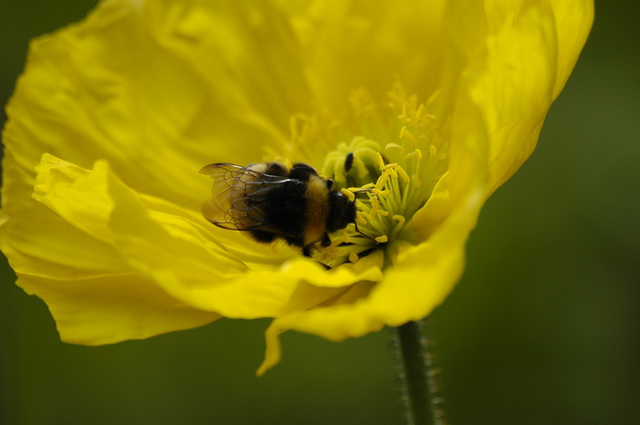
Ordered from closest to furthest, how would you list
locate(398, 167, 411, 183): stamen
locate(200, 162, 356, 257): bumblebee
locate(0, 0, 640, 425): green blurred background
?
1. locate(200, 162, 356, 257): bumblebee
2. locate(398, 167, 411, 183): stamen
3. locate(0, 0, 640, 425): green blurred background

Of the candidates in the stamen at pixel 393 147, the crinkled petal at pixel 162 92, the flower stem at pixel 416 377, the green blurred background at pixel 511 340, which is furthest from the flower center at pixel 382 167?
the green blurred background at pixel 511 340

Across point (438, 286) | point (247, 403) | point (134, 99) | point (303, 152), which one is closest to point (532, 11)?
point (438, 286)

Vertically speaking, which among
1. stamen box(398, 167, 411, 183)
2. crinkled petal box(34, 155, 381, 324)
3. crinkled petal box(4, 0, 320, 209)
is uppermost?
crinkled petal box(4, 0, 320, 209)

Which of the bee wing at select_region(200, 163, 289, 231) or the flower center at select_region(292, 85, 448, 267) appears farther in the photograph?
the flower center at select_region(292, 85, 448, 267)

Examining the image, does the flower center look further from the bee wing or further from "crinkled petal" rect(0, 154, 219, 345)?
"crinkled petal" rect(0, 154, 219, 345)

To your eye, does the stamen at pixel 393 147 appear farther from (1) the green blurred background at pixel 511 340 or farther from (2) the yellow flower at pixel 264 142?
(1) the green blurred background at pixel 511 340

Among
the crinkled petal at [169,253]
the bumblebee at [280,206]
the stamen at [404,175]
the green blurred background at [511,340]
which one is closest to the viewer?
the crinkled petal at [169,253]

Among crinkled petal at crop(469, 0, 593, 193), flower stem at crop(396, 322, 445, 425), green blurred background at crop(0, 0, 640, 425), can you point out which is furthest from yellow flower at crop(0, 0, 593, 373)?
green blurred background at crop(0, 0, 640, 425)
